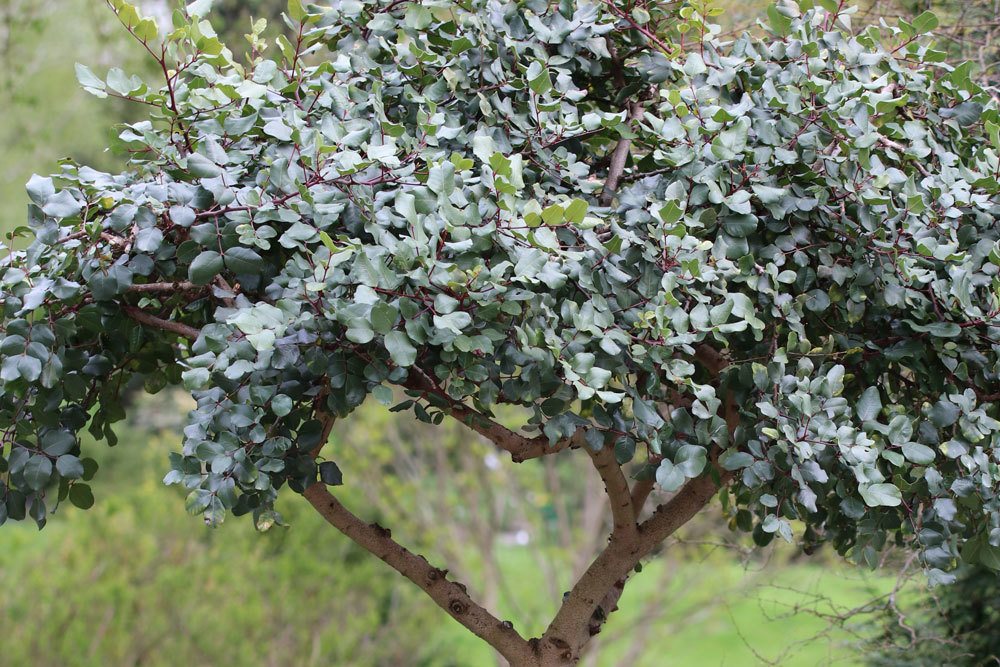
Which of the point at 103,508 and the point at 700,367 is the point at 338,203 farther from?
the point at 103,508

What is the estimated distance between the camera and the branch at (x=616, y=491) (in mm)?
1687

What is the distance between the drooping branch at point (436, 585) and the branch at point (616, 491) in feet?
0.90

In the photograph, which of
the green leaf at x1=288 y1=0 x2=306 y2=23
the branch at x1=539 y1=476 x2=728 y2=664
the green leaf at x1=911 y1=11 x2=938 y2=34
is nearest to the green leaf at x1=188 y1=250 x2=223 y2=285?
the green leaf at x1=288 y1=0 x2=306 y2=23

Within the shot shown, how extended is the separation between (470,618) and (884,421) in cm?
86

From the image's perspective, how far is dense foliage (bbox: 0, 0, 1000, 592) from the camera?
4.26 feet

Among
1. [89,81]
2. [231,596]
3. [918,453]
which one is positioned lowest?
[231,596]

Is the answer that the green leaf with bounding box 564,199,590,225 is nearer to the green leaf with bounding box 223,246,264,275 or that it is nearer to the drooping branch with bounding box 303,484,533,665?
the green leaf with bounding box 223,246,264,275

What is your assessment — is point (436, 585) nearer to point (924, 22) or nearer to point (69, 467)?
point (69, 467)

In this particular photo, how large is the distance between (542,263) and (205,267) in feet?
1.50

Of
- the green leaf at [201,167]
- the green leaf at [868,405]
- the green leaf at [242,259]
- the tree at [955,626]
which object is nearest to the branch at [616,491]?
the green leaf at [868,405]

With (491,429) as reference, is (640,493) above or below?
below

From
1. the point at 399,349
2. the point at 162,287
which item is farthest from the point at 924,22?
the point at 162,287

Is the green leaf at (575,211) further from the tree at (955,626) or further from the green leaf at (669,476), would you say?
the tree at (955,626)

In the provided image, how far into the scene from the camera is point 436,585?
1.76 meters
